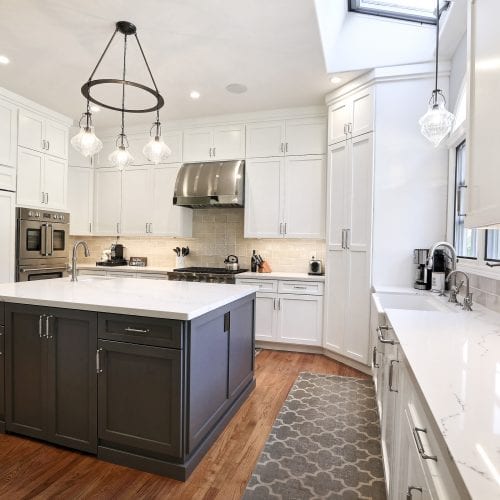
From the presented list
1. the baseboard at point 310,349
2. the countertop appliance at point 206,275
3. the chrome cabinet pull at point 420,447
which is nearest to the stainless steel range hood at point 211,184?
the countertop appliance at point 206,275

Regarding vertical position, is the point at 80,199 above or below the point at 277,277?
above

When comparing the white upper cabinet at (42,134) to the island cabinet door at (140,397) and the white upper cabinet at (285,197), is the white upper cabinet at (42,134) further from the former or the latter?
the island cabinet door at (140,397)

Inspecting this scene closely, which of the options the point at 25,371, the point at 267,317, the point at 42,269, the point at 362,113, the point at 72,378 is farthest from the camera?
the point at 42,269

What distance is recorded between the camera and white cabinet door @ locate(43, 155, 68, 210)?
4297 mm

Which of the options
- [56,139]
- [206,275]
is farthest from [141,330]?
[56,139]

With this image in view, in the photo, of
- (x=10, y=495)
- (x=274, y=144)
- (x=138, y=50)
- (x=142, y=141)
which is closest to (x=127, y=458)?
(x=10, y=495)

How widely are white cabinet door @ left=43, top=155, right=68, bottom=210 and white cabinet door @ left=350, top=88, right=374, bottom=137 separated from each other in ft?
12.2

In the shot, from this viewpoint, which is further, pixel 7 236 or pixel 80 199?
pixel 80 199

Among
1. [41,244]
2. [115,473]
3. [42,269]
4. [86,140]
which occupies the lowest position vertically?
[115,473]

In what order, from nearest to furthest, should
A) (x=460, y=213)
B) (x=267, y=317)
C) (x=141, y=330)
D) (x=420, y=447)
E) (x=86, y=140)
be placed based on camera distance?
(x=420, y=447), (x=141, y=330), (x=86, y=140), (x=460, y=213), (x=267, y=317)

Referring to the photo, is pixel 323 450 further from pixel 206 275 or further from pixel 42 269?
pixel 42 269

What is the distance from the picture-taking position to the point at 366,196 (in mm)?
3354

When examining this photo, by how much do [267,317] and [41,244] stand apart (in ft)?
9.53

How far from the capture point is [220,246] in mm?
4824
